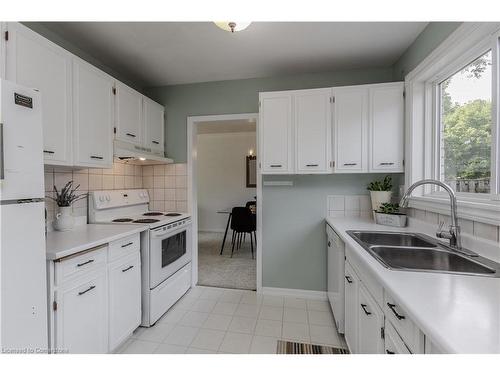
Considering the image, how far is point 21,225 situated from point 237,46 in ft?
→ 6.64

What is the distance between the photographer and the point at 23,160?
106cm

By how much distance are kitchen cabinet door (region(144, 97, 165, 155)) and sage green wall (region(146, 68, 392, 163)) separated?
0.32 feet

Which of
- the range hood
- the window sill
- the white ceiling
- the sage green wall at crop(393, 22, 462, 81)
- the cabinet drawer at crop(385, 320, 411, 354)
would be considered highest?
the white ceiling

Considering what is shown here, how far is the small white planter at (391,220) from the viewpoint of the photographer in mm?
1994

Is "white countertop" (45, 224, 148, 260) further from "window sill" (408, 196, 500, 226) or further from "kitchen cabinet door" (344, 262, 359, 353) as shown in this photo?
"window sill" (408, 196, 500, 226)

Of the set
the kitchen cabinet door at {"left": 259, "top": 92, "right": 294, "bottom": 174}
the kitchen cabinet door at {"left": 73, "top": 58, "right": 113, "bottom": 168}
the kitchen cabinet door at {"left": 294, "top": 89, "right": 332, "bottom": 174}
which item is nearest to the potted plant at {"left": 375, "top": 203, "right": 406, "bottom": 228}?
the kitchen cabinet door at {"left": 294, "top": 89, "right": 332, "bottom": 174}

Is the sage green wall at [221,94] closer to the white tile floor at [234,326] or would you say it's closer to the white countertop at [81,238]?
the white countertop at [81,238]

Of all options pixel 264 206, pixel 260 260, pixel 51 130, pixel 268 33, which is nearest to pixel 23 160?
pixel 51 130

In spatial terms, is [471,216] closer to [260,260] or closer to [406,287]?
[406,287]

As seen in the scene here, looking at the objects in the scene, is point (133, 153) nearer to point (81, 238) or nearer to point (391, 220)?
point (81, 238)

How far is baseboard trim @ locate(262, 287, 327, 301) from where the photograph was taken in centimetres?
261

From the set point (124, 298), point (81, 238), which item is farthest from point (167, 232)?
point (81, 238)

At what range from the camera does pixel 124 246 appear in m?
1.82
